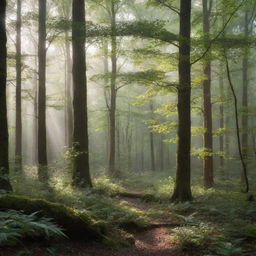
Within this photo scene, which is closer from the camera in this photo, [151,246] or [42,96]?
[151,246]

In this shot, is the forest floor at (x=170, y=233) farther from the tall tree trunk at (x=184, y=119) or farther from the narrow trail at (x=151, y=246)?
the tall tree trunk at (x=184, y=119)

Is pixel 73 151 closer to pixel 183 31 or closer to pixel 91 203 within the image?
pixel 91 203

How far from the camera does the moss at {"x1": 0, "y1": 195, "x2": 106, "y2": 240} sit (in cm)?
452

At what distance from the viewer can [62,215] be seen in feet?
15.6

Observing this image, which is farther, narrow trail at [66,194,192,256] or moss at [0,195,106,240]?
narrow trail at [66,194,192,256]

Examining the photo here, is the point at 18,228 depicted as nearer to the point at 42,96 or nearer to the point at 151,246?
the point at 151,246

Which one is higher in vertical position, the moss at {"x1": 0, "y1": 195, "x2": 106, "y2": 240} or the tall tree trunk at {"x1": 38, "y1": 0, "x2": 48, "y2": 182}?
the tall tree trunk at {"x1": 38, "y1": 0, "x2": 48, "y2": 182}

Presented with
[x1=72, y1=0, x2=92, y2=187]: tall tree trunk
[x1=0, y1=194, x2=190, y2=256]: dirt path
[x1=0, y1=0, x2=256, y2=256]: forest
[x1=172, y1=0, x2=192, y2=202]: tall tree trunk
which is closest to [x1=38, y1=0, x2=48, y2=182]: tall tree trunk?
[x1=0, y1=0, x2=256, y2=256]: forest

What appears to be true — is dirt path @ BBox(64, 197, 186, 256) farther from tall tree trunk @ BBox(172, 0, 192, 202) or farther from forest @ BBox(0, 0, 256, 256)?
tall tree trunk @ BBox(172, 0, 192, 202)

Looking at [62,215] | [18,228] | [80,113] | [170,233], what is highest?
[80,113]

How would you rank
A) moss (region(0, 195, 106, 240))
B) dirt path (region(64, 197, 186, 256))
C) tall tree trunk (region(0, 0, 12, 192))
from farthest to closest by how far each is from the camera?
tall tree trunk (region(0, 0, 12, 192)) → dirt path (region(64, 197, 186, 256)) → moss (region(0, 195, 106, 240))

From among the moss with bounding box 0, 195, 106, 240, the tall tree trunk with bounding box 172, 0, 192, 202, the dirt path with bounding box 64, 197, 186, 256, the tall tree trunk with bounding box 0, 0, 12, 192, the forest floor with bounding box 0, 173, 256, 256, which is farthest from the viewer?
the tall tree trunk with bounding box 172, 0, 192, 202

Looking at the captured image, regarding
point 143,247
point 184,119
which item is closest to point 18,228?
point 143,247

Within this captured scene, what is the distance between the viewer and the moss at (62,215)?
4516mm
